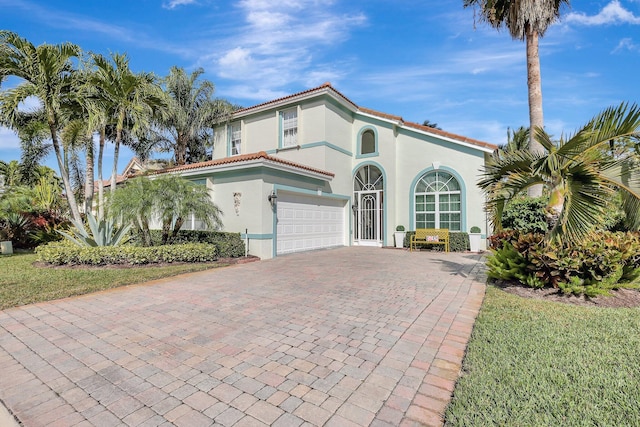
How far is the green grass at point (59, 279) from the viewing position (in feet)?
19.5

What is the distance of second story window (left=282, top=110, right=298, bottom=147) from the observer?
1600cm

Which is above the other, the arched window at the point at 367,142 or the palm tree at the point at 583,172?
the arched window at the point at 367,142

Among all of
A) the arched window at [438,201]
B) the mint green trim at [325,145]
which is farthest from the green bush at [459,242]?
the mint green trim at [325,145]

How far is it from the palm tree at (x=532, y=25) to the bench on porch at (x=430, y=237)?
375 cm

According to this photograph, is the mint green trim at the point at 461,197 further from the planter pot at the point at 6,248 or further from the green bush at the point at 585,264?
the planter pot at the point at 6,248

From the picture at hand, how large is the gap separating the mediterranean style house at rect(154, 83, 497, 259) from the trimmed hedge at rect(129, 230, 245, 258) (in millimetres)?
447

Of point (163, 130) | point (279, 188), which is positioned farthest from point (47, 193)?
point (279, 188)

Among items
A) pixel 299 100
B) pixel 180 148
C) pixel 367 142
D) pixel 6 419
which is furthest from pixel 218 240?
pixel 180 148

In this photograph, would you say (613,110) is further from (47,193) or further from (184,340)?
(47,193)

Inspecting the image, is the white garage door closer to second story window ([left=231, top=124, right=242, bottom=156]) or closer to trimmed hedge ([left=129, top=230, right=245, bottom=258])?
trimmed hedge ([left=129, top=230, right=245, bottom=258])

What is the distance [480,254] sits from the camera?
12.7 metres

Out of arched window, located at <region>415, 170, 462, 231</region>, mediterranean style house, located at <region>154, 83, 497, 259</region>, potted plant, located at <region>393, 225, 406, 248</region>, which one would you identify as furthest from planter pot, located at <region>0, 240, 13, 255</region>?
arched window, located at <region>415, 170, 462, 231</region>

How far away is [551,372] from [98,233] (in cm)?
1177

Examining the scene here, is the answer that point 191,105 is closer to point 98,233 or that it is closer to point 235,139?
point 235,139
